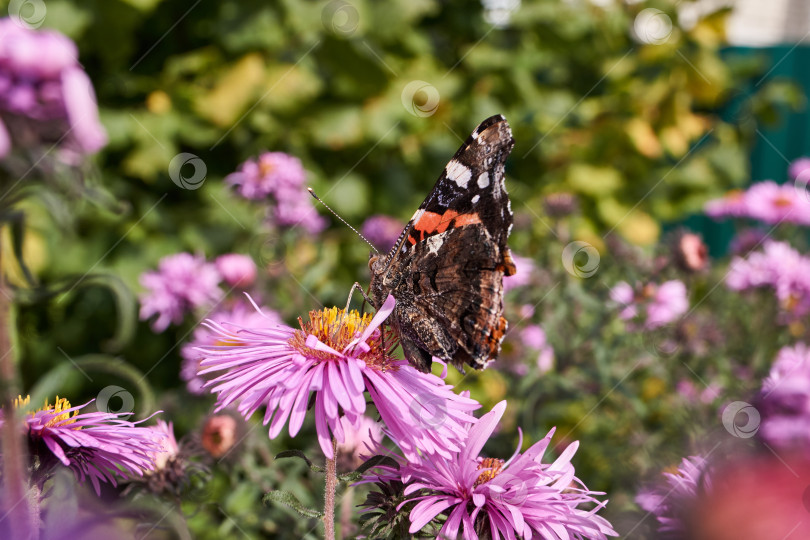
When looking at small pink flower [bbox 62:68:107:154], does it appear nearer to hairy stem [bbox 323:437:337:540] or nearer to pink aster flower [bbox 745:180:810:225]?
hairy stem [bbox 323:437:337:540]

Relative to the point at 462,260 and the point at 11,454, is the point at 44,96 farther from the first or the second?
the point at 462,260

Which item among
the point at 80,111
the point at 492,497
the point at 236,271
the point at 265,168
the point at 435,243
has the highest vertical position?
the point at 265,168

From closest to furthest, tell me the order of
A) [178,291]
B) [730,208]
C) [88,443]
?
[88,443], [178,291], [730,208]

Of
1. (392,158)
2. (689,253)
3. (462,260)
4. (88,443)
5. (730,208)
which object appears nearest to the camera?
(88,443)

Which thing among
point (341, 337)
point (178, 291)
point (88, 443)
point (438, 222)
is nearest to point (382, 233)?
point (178, 291)

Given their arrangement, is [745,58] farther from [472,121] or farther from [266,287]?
[266,287]

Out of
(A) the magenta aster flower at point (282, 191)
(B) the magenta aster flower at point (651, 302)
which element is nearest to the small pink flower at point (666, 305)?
(B) the magenta aster flower at point (651, 302)

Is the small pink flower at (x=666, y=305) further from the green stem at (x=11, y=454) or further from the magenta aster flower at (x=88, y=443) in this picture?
the green stem at (x=11, y=454)
